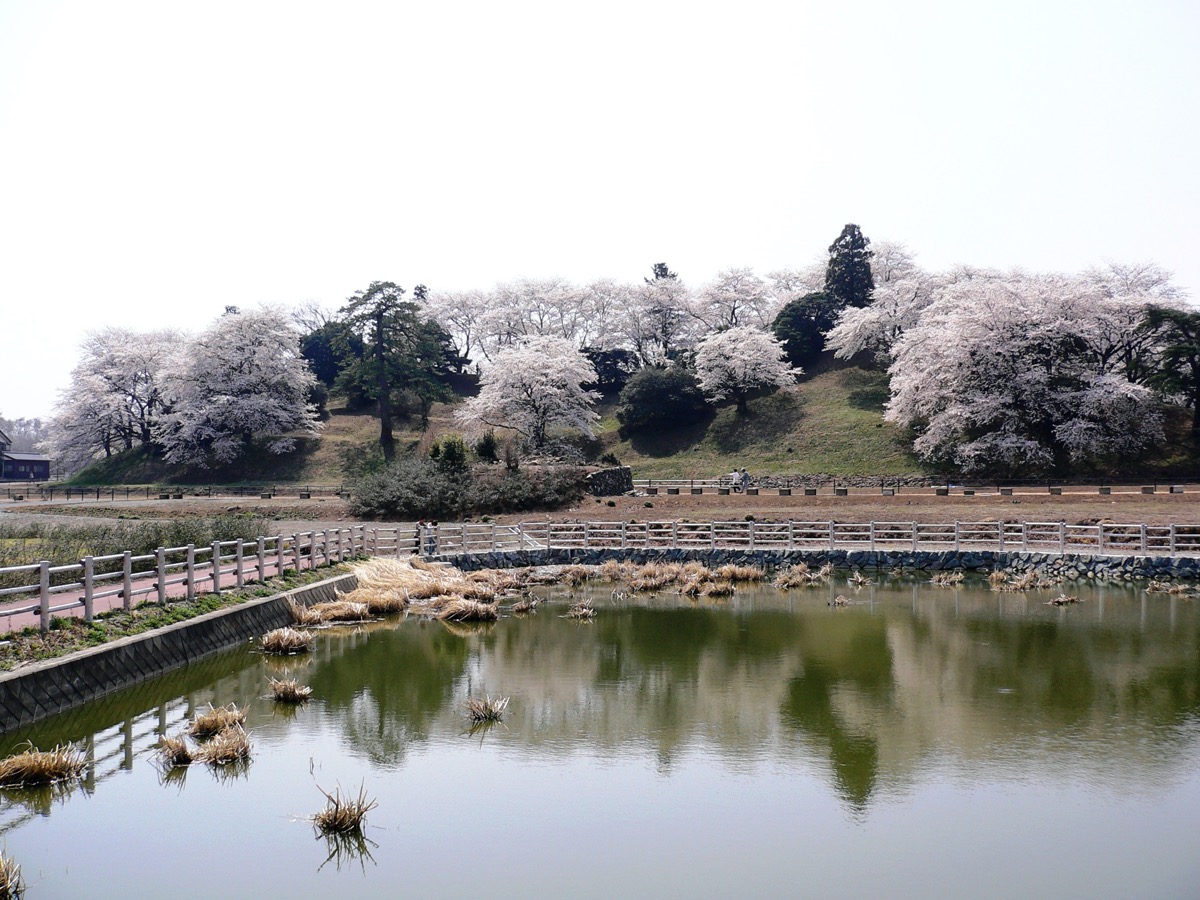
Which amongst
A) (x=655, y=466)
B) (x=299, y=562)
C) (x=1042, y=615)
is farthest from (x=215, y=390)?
(x=1042, y=615)

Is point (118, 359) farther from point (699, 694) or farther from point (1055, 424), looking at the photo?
point (699, 694)

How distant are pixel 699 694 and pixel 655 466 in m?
50.3

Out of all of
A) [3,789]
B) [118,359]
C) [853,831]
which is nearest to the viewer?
[853,831]

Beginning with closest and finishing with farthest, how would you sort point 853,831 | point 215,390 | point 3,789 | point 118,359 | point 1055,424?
point 853,831
point 3,789
point 1055,424
point 215,390
point 118,359

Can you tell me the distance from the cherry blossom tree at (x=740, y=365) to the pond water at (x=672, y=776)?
5351 centimetres

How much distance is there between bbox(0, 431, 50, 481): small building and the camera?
281 feet

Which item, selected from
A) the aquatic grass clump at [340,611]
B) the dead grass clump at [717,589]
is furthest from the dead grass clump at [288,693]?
the dead grass clump at [717,589]

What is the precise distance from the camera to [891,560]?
31.0 m

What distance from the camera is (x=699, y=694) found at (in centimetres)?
1436

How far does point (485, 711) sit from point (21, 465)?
297ft

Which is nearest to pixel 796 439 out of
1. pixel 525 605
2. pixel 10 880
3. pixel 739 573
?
pixel 739 573

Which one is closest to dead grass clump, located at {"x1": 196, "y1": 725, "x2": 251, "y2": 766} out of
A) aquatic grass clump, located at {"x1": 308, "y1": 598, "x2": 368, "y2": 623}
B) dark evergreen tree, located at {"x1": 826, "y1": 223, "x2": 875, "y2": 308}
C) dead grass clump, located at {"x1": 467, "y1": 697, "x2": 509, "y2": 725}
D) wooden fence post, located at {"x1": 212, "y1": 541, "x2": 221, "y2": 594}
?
dead grass clump, located at {"x1": 467, "y1": 697, "x2": 509, "y2": 725}

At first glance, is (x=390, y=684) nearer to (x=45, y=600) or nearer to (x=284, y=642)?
(x=284, y=642)

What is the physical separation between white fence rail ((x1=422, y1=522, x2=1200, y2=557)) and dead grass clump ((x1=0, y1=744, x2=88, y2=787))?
20.2 meters
